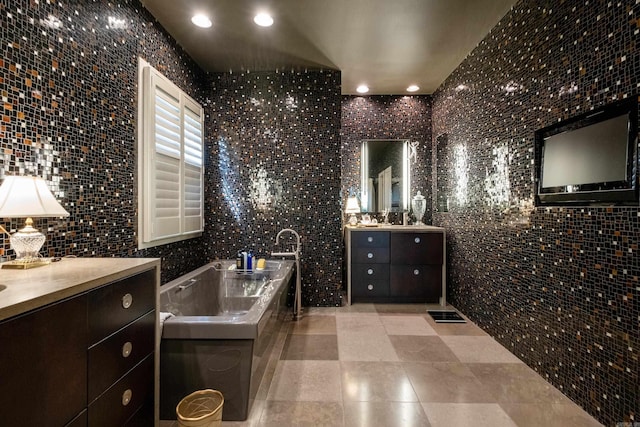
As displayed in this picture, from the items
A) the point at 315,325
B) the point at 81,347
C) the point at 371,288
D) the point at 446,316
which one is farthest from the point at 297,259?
the point at 81,347

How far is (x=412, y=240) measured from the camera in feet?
12.6

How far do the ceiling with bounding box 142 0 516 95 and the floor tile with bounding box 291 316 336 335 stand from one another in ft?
8.86

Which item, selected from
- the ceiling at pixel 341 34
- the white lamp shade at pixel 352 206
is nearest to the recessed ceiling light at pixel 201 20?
the ceiling at pixel 341 34

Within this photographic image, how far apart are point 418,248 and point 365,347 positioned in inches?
61.1

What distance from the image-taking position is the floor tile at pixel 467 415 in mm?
1737

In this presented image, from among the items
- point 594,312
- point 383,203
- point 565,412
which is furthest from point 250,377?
point 383,203

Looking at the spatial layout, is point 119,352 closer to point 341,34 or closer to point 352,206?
point 341,34

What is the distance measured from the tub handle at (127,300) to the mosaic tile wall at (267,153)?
2370mm

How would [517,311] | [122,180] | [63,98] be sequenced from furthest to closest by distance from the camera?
1. [517,311]
2. [122,180]
3. [63,98]

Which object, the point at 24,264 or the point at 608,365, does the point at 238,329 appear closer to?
the point at 24,264

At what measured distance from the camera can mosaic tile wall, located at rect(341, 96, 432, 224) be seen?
443 cm

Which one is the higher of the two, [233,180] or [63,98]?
[63,98]

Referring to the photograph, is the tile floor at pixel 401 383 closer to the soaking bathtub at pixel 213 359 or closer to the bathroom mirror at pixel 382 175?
the soaking bathtub at pixel 213 359

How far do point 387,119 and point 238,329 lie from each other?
11.7ft
